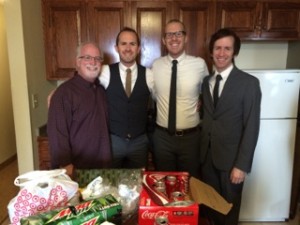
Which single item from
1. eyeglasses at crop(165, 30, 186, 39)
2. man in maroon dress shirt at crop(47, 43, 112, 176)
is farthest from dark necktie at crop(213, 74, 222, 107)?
man in maroon dress shirt at crop(47, 43, 112, 176)

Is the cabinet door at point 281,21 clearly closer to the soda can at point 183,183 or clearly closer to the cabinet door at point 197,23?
A: the cabinet door at point 197,23

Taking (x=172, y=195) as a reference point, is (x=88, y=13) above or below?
above

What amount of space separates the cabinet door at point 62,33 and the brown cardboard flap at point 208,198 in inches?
72.1

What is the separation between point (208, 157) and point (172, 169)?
1.05 ft

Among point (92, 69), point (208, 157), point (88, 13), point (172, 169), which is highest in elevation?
point (88, 13)

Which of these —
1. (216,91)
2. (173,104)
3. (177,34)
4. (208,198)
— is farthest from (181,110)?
(208,198)

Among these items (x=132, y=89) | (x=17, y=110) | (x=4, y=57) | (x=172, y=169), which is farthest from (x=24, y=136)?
(x=4, y=57)

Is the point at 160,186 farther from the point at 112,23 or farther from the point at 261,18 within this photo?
the point at 261,18

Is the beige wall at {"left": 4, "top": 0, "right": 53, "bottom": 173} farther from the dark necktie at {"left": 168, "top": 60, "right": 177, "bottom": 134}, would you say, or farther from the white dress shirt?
the dark necktie at {"left": 168, "top": 60, "right": 177, "bottom": 134}

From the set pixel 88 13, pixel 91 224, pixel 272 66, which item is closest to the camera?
pixel 91 224

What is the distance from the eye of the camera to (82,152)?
1.57 metres

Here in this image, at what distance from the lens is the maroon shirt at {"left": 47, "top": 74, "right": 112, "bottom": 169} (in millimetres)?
1494

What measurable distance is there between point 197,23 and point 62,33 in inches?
47.8

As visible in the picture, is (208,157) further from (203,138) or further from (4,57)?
(4,57)
